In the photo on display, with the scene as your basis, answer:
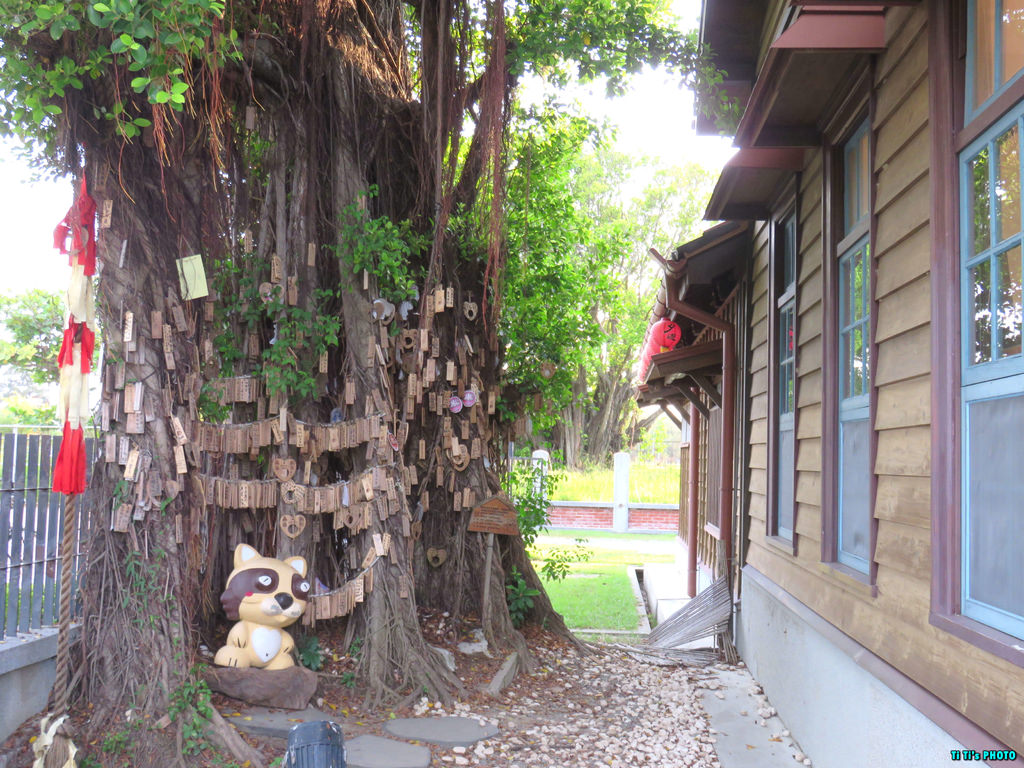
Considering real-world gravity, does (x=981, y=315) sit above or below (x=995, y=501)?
above

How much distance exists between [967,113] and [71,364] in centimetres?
432

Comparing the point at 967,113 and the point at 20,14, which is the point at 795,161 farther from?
the point at 20,14

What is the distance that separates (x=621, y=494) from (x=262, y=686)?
1850 cm

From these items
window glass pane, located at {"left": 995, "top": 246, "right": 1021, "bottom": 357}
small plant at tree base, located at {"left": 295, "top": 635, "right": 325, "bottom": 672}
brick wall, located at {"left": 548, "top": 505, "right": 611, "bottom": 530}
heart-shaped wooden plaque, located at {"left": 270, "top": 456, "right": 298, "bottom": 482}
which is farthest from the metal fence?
brick wall, located at {"left": 548, "top": 505, "right": 611, "bottom": 530}

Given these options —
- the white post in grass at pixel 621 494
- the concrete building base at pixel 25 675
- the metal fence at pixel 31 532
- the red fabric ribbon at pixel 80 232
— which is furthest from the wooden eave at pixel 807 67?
the white post in grass at pixel 621 494

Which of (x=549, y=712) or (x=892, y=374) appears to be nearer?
(x=892, y=374)

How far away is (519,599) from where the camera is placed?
7805mm

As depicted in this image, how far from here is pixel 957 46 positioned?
3.01 metres

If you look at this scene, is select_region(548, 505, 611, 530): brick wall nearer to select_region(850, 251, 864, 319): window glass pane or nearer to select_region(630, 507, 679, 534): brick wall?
select_region(630, 507, 679, 534): brick wall

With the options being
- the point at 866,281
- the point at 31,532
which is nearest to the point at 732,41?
the point at 866,281

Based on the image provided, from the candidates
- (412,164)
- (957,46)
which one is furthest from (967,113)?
(412,164)

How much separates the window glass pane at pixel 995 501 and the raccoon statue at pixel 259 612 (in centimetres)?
395

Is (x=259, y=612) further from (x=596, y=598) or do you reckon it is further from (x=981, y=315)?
(x=596, y=598)

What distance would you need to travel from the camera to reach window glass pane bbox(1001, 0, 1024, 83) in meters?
2.56
